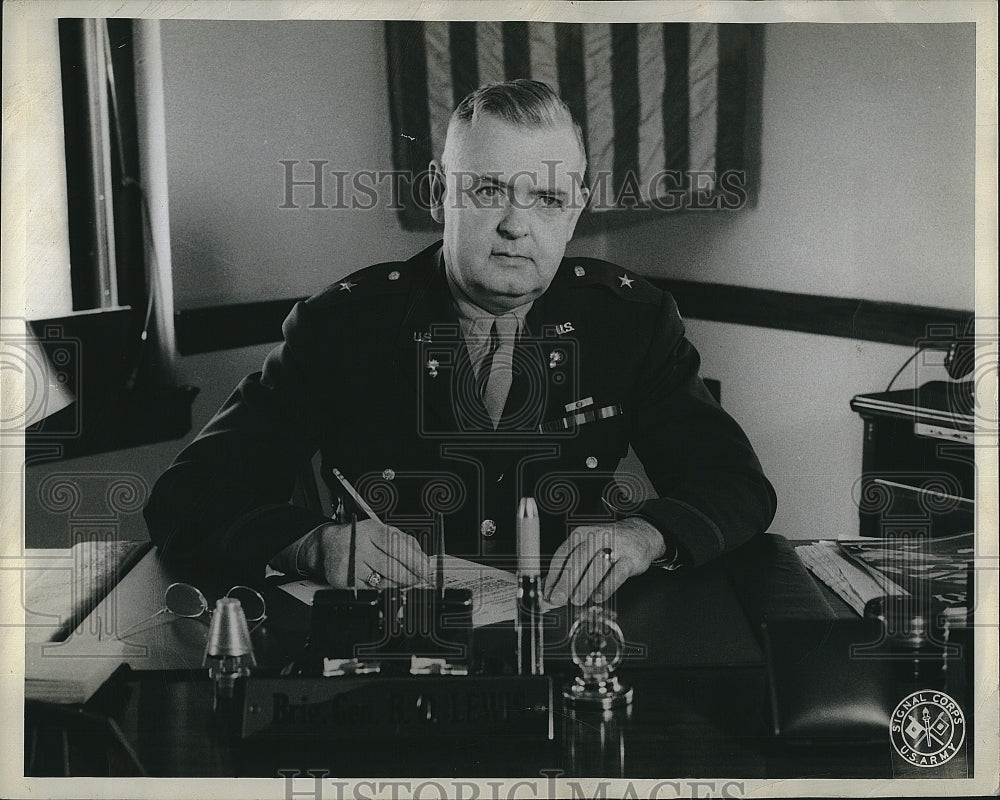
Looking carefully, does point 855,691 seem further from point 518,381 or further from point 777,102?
point 777,102

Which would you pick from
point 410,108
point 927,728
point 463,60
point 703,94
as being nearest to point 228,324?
point 410,108

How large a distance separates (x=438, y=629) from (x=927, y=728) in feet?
2.40

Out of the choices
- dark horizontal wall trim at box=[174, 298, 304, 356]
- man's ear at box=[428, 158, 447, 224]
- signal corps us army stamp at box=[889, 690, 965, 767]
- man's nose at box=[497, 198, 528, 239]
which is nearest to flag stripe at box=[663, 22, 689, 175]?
man's nose at box=[497, 198, 528, 239]

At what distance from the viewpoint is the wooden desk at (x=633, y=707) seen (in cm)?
142

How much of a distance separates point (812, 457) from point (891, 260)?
1.00 ft

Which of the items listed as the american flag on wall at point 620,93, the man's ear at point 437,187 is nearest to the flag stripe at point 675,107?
the american flag on wall at point 620,93

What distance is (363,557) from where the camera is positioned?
4.86ft

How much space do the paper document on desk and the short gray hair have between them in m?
0.59

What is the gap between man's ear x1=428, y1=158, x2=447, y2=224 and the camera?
4.91 ft

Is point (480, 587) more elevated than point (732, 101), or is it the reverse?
point (732, 101)

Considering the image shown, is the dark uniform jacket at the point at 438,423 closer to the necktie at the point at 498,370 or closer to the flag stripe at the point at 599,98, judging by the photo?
the necktie at the point at 498,370

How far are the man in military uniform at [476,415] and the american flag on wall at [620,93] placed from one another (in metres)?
0.12

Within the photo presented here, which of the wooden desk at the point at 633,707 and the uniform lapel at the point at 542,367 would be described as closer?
the wooden desk at the point at 633,707

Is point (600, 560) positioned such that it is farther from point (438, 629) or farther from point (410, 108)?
point (410, 108)
